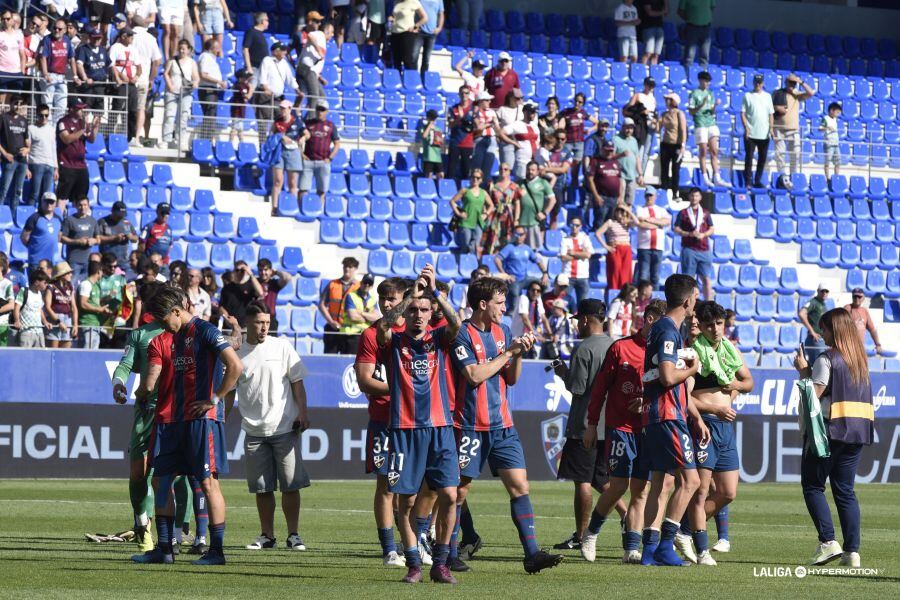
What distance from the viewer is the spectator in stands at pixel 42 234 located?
22.1 m

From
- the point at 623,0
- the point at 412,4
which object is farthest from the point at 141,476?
the point at 623,0

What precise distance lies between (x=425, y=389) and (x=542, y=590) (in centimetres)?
156

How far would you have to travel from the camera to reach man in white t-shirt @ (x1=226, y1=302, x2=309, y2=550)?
506 inches

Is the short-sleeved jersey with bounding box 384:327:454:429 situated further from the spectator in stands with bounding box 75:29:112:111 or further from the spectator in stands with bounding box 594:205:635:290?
the spectator in stands with bounding box 594:205:635:290

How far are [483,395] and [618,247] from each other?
1553cm

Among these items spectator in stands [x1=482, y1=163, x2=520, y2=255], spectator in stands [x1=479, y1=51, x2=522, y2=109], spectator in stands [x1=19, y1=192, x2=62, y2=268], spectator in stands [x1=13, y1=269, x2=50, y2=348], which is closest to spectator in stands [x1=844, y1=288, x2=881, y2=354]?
spectator in stands [x1=482, y1=163, x2=520, y2=255]

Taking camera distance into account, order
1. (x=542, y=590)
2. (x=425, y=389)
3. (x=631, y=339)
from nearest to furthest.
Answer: (x=542, y=590) → (x=425, y=389) → (x=631, y=339)

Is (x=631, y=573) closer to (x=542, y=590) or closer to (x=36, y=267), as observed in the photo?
(x=542, y=590)

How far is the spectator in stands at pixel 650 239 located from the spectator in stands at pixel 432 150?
367 cm

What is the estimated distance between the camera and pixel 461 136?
27.4 metres

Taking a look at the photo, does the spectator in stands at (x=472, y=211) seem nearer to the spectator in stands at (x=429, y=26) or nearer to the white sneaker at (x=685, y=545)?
the spectator in stands at (x=429, y=26)

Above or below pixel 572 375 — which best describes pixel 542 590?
below

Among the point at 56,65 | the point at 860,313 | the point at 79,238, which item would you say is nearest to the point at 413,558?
the point at 79,238

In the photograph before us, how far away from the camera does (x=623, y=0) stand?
1344 inches
